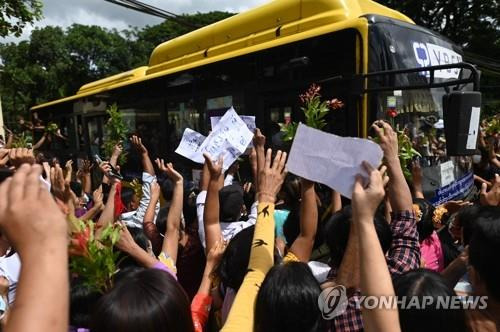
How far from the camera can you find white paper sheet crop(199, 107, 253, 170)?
338cm

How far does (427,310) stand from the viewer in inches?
54.3

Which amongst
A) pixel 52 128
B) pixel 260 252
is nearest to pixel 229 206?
pixel 260 252

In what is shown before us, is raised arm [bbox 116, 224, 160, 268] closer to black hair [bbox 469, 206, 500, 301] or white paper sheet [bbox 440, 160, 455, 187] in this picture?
black hair [bbox 469, 206, 500, 301]

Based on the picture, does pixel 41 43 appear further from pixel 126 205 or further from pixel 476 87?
pixel 476 87

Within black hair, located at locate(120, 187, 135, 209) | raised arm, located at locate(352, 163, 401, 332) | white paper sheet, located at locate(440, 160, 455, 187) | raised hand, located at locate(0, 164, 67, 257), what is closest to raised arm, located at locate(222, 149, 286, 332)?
raised arm, located at locate(352, 163, 401, 332)

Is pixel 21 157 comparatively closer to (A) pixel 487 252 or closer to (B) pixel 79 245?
(B) pixel 79 245

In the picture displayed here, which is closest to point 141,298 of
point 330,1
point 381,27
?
point 381,27

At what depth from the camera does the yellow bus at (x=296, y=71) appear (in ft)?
13.1

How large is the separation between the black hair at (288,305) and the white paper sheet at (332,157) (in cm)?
33

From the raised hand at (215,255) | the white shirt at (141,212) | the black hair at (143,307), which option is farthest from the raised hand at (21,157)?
the black hair at (143,307)

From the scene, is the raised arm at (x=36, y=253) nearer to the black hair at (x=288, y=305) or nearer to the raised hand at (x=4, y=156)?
the black hair at (x=288, y=305)

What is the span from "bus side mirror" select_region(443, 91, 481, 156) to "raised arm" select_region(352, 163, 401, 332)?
1.80 m

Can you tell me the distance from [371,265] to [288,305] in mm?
315

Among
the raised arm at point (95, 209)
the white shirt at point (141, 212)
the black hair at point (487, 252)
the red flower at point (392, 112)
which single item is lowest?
the white shirt at point (141, 212)
